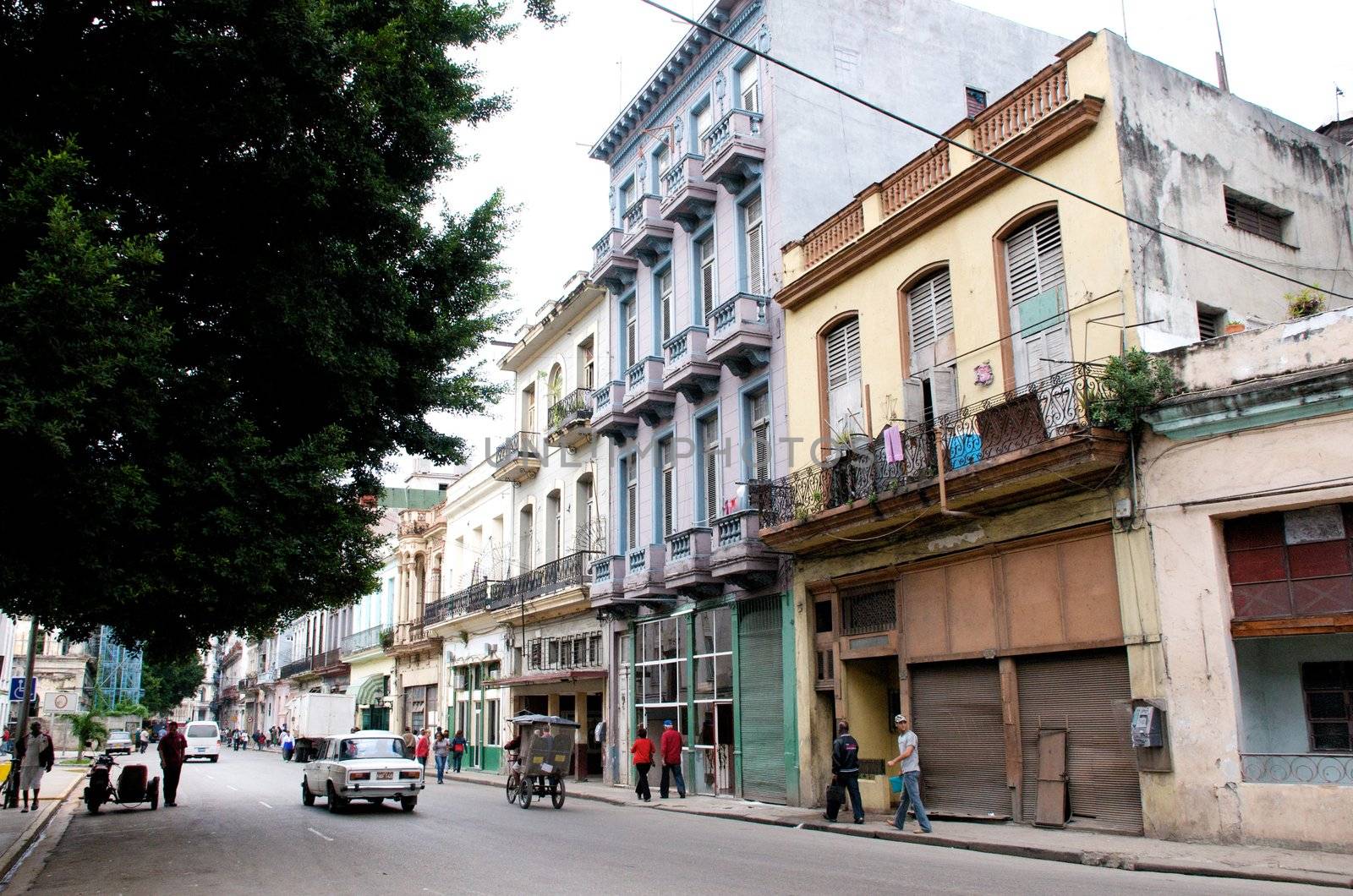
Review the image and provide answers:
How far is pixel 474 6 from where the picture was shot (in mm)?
14039

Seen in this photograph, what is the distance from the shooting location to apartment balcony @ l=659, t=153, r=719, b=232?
979 inches

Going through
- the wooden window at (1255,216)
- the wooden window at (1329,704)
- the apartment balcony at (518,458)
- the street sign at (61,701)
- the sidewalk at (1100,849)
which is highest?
the apartment balcony at (518,458)

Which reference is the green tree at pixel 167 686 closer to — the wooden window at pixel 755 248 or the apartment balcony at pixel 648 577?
the apartment balcony at pixel 648 577

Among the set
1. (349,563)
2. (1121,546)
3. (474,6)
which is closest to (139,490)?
(349,563)

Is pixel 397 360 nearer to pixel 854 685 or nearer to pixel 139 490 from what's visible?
pixel 139 490

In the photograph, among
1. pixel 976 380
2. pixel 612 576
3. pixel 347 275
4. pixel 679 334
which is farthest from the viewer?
pixel 612 576

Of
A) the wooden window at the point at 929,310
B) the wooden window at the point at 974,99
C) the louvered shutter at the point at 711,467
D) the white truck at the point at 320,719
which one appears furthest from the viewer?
the white truck at the point at 320,719

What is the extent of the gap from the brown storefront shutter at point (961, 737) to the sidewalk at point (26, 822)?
12.4 m

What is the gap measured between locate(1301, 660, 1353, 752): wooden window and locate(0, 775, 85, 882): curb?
14.8m

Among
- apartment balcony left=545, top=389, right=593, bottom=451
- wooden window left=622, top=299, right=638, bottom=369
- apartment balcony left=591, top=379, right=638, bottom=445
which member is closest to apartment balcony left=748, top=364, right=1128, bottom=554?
apartment balcony left=591, top=379, right=638, bottom=445

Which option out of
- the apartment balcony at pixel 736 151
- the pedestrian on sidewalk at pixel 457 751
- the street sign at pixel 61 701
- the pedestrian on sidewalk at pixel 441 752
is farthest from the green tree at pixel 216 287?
the street sign at pixel 61 701

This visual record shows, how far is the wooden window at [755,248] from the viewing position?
2333 cm

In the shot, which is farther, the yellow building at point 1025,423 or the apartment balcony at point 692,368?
the apartment balcony at point 692,368

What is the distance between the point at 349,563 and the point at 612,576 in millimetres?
12761
